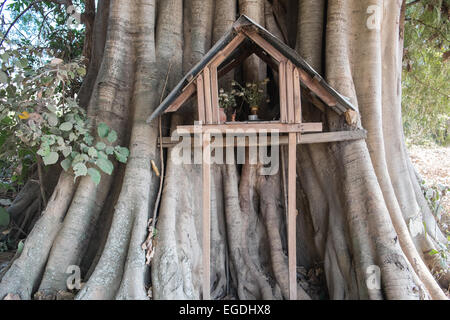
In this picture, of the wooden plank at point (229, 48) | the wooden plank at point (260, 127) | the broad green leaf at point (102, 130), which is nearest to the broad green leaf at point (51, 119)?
the broad green leaf at point (102, 130)

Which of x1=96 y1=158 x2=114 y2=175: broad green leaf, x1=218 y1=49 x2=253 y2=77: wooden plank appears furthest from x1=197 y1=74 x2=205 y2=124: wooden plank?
x1=96 y1=158 x2=114 y2=175: broad green leaf

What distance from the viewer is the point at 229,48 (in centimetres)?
324

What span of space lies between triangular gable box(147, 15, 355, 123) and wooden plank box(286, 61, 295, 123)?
0.04 meters

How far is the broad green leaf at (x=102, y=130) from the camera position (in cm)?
361

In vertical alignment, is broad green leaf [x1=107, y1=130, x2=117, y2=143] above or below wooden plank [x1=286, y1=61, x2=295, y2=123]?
below

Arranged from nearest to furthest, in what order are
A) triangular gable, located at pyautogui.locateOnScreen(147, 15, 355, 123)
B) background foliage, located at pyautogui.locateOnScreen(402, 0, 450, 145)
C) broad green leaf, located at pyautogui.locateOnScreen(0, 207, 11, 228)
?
triangular gable, located at pyautogui.locateOnScreen(147, 15, 355, 123)
broad green leaf, located at pyautogui.locateOnScreen(0, 207, 11, 228)
background foliage, located at pyautogui.locateOnScreen(402, 0, 450, 145)

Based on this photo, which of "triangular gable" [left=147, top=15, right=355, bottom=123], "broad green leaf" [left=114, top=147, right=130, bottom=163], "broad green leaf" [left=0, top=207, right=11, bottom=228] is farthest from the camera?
"broad green leaf" [left=0, top=207, right=11, bottom=228]

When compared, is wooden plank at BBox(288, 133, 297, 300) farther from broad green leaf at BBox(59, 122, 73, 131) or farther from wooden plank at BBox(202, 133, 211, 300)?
broad green leaf at BBox(59, 122, 73, 131)

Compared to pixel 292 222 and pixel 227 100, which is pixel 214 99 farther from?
pixel 292 222

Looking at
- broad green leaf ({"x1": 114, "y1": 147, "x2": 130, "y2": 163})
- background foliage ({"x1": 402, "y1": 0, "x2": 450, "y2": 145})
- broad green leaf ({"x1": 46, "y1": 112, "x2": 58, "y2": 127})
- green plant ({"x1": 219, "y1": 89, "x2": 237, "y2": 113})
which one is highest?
background foliage ({"x1": 402, "y1": 0, "x2": 450, "y2": 145})

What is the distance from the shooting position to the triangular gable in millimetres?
3098

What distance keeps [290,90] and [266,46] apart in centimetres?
49

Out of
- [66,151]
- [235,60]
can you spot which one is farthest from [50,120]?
[235,60]
